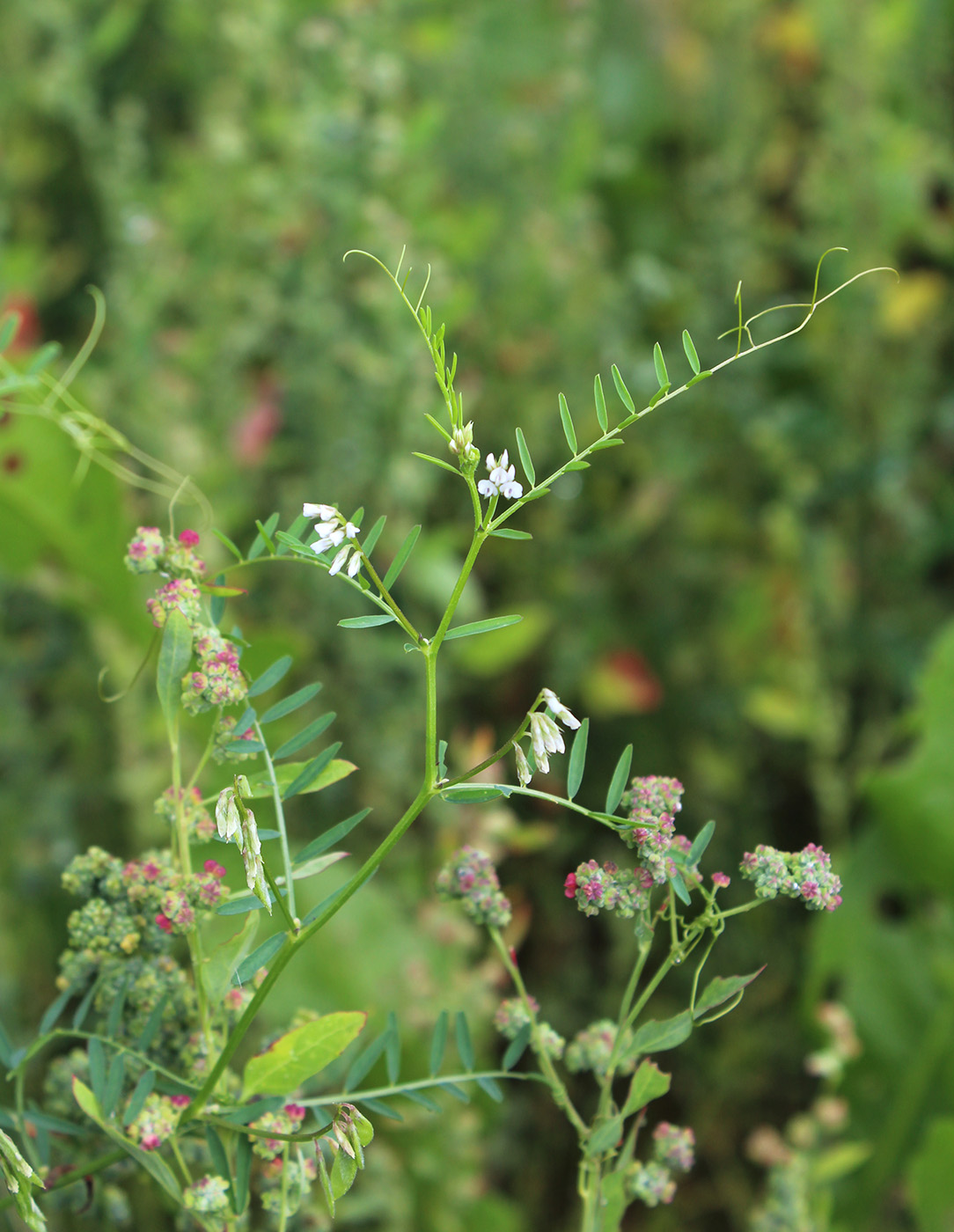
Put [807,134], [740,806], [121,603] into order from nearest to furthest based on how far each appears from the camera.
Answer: [121,603], [740,806], [807,134]

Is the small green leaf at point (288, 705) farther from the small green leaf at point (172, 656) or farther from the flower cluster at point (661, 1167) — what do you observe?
the flower cluster at point (661, 1167)

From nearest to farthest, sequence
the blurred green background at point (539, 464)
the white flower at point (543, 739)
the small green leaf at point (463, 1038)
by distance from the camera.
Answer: the white flower at point (543, 739), the small green leaf at point (463, 1038), the blurred green background at point (539, 464)

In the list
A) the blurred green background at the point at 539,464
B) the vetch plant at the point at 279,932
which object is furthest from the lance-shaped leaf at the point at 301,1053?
the blurred green background at the point at 539,464

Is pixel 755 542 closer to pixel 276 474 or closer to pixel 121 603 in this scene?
pixel 276 474

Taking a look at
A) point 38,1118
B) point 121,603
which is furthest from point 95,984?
point 121,603

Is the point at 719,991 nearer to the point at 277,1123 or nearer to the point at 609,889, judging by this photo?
the point at 609,889

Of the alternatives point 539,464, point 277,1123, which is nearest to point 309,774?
point 277,1123
